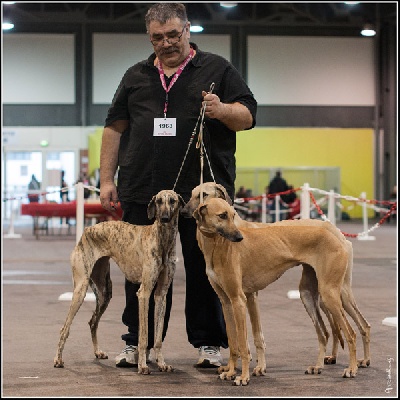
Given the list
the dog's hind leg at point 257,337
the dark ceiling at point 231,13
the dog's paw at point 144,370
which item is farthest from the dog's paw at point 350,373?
the dark ceiling at point 231,13

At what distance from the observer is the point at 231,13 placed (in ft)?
93.0

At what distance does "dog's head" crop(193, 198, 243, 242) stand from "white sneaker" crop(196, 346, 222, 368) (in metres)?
0.90

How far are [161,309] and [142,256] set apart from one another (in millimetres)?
298

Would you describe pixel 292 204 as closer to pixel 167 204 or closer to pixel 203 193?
pixel 167 204

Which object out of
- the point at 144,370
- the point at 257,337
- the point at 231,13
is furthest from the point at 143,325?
the point at 231,13

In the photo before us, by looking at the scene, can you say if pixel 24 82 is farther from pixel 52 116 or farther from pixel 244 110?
pixel 244 110

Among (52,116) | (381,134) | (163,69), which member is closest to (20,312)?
(163,69)

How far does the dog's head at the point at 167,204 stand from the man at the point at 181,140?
10.3 inches

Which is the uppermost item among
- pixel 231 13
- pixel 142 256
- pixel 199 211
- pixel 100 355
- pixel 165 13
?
pixel 231 13

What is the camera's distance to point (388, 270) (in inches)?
434

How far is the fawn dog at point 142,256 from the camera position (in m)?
4.32

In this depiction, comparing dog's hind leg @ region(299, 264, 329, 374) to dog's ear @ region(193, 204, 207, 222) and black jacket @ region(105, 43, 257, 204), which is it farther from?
dog's ear @ region(193, 204, 207, 222)

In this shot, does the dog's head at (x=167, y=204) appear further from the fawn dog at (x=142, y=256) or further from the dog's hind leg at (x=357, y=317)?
the dog's hind leg at (x=357, y=317)

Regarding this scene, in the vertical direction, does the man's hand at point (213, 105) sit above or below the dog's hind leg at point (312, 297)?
above
